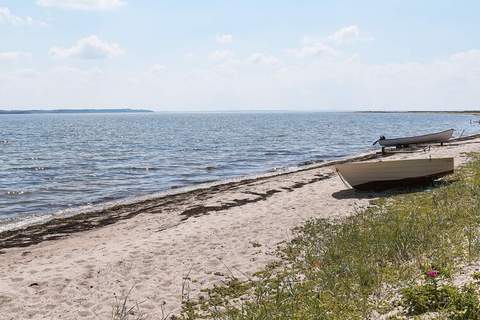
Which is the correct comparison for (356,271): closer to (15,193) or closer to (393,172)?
(393,172)

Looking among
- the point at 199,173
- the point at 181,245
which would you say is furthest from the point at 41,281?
the point at 199,173

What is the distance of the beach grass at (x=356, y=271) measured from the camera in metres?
6.82

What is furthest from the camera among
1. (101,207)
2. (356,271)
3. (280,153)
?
(280,153)

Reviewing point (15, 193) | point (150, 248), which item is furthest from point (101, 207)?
point (150, 248)

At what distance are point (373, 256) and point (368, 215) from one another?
4.65 metres

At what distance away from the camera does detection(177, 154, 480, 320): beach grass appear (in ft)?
22.4

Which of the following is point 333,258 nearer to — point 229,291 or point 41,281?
point 229,291

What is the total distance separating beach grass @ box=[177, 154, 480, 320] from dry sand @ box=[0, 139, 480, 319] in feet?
2.53

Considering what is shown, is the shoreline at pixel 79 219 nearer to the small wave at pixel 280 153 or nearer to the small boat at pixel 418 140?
the small wave at pixel 280 153

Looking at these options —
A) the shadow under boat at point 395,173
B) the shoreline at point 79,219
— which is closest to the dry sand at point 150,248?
the shoreline at point 79,219

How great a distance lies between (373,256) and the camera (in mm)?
8836

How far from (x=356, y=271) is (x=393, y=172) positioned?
36.5 ft

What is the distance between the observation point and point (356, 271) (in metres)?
7.98

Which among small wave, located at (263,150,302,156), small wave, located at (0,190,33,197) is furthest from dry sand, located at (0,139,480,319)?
small wave, located at (263,150,302,156)
